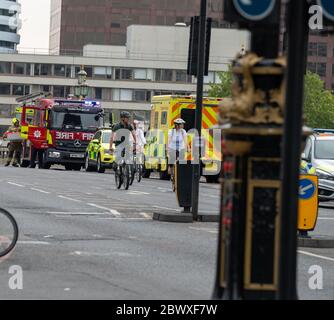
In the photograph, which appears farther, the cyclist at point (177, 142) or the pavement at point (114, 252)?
the cyclist at point (177, 142)

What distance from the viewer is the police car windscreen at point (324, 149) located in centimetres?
2783

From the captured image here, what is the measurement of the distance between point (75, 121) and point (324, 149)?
23143 millimetres

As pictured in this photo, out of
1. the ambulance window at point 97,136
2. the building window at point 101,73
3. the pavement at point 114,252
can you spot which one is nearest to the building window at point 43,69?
the building window at point 101,73

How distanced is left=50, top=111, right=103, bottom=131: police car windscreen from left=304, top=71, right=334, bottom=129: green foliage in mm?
74772

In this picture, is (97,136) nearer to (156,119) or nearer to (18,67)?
(156,119)

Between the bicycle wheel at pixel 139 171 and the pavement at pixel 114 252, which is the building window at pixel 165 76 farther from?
the pavement at pixel 114 252

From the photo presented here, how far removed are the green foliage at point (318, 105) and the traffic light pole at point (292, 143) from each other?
118m

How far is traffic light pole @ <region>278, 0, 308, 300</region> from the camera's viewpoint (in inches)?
231

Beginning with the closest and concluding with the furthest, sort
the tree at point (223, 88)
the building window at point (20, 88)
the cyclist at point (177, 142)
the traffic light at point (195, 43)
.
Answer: the traffic light at point (195, 43)
the cyclist at point (177, 142)
the tree at point (223, 88)
the building window at point (20, 88)

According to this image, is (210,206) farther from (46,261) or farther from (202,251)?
(46,261)

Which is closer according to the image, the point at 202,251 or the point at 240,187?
the point at 240,187

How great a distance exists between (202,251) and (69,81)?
135 meters
